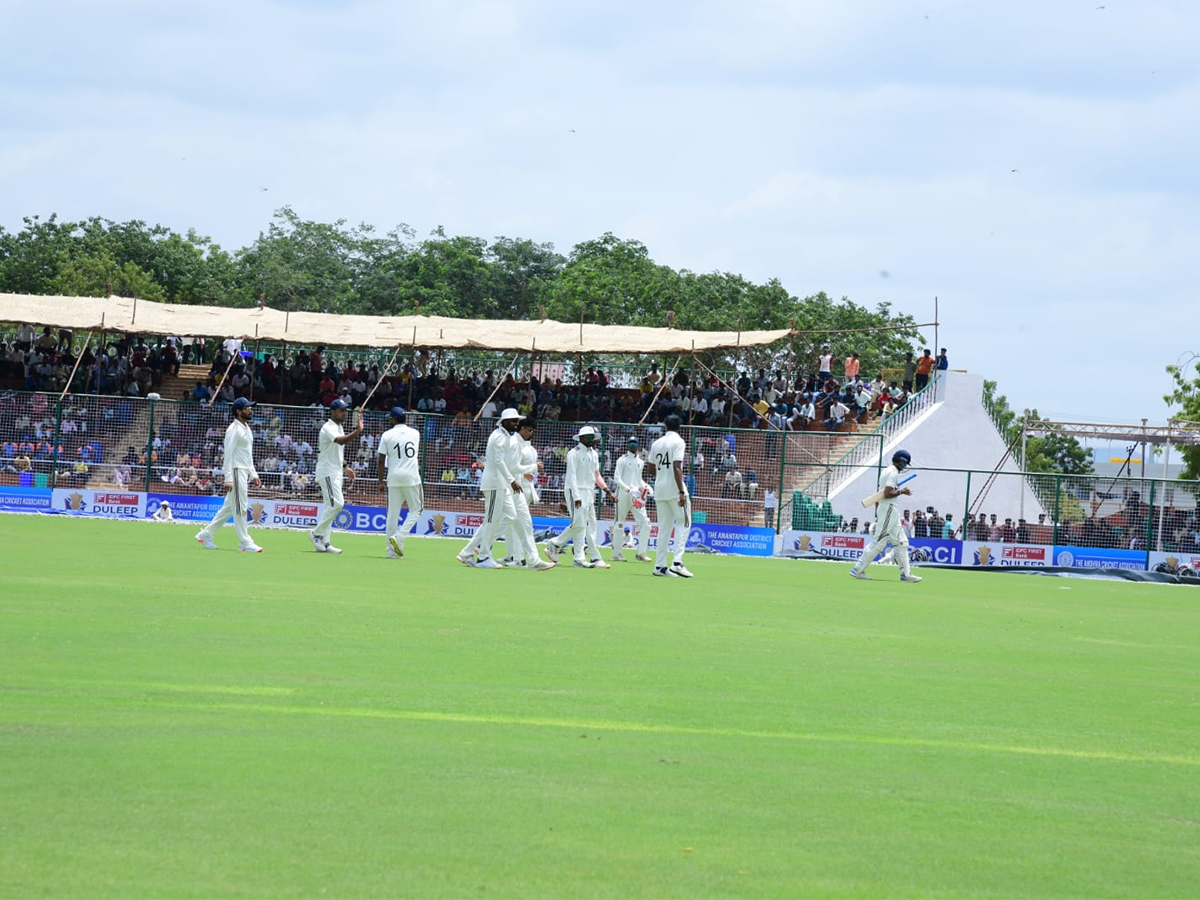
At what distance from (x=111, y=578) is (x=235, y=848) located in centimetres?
1012

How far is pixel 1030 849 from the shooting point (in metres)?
5.16

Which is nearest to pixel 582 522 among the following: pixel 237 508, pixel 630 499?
pixel 630 499

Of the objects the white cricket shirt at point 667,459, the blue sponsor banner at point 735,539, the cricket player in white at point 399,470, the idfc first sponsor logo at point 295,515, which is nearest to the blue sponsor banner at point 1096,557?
the blue sponsor banner at point 735,539

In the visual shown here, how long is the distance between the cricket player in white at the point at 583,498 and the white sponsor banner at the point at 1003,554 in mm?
11316

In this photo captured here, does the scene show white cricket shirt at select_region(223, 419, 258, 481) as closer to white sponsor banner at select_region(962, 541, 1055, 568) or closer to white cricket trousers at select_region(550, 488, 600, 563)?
white cricket trousers at select_region(550, 488, 600, 563)

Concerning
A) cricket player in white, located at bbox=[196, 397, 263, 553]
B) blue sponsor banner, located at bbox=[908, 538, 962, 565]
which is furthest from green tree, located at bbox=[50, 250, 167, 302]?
cricket player in white, located at bbox=[196, 397, 263, 553]

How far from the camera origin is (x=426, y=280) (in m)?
88.0

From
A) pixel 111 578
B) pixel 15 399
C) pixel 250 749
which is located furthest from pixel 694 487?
pixel 250 749

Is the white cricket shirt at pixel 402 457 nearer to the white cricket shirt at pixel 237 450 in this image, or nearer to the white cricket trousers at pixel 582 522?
the white cricket shirt at pixel 237 450

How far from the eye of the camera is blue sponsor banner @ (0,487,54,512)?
3114cm

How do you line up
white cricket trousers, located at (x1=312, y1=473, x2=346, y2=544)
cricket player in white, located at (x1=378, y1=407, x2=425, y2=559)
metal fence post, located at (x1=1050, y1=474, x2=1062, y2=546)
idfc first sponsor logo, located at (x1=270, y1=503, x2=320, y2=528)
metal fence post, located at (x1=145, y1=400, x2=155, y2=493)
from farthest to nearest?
metal fence post, located at (x1=145, y1=400, x2=155, y2=493) < idfc first sponsor logo, located at (x1=270, y1=503, x2=320, y2=528) < metal fence post, located at (x1=1050, y1=474, x2=1062, y2=546) < white cricket trousers, located at (x1=312, y1=473, x2=346, y2=544) < cricket player in white, located at (x1=378, y1=407, x2=425, y2=559)

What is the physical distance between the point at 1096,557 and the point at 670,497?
47.7 feet

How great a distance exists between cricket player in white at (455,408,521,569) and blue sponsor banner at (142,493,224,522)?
45.7ft

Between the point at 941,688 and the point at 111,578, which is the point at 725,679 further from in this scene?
the point at 111,578
